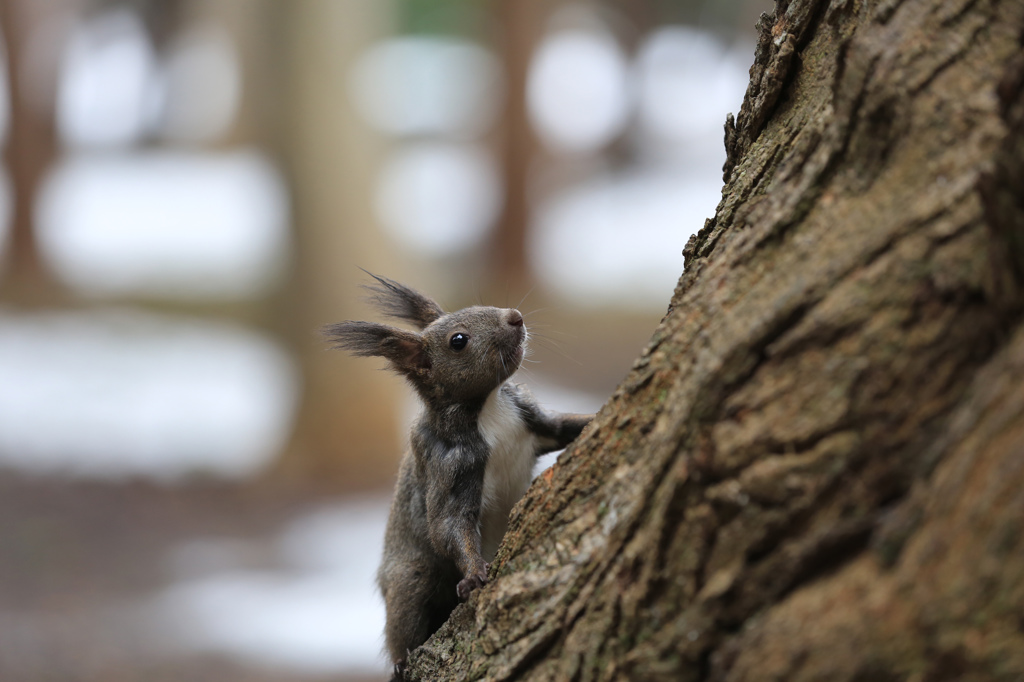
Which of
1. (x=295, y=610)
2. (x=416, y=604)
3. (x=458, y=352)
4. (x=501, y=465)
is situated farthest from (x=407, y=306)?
(x=295, y=610)

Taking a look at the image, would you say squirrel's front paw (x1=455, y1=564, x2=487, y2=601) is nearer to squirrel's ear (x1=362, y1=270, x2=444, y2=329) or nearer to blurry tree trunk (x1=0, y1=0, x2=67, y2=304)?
squirrel's ear (x1=362, y1=270, x2=444, y2=329)

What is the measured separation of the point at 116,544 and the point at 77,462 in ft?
9.05

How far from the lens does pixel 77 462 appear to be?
1206cm

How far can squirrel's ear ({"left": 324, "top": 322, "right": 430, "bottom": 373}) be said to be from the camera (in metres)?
3.50

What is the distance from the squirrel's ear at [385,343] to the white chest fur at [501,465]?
34cm

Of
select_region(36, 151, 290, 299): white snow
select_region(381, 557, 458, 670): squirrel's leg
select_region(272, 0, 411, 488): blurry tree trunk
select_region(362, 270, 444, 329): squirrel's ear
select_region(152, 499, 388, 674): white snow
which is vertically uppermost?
select_region(36, 151, 290, 299): white snow

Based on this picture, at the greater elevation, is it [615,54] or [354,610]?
[615,54]

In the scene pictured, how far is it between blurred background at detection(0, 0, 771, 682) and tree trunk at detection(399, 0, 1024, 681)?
5.73 metres

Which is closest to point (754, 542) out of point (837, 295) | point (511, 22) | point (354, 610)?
point (837, 295)

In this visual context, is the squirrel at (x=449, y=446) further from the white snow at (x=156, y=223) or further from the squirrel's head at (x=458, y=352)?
the white snow at (x=156, y=223)

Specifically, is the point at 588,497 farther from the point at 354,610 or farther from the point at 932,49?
the point at 354,610

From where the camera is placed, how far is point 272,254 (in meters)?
11.9

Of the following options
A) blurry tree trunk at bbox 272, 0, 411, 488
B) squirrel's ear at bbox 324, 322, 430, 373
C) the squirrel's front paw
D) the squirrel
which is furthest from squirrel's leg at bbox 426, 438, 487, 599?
blurry tree trunk at bbox 272, 0, 411, 488

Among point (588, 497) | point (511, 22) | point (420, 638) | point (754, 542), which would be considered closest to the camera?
point (754, 542)
